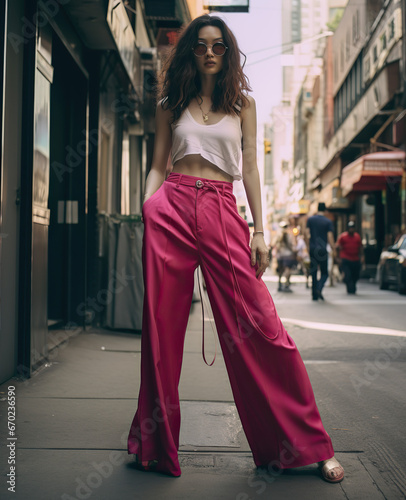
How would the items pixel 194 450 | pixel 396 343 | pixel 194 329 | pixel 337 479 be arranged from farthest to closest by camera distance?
pixel 194 329 → pixel 396 343 → pixel 194 450 → pixel 337 479

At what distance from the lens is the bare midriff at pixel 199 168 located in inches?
119

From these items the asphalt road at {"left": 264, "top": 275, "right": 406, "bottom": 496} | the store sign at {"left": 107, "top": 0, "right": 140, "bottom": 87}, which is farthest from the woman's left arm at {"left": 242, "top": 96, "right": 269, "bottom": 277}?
the store sign at {"left": 107, "top": 0, "right": 140, "bottom": 87}

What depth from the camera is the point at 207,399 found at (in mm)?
4395

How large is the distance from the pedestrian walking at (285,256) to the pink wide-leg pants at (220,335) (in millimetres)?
13508

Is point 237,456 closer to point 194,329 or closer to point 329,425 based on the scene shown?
point 329,425

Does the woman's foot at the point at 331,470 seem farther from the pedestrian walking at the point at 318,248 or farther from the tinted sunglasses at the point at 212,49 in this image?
the pedestrian walking at the point at 318,248

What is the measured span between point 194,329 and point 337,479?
5523mm

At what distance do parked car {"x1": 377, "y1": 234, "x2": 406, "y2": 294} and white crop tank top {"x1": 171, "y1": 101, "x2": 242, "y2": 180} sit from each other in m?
12.2

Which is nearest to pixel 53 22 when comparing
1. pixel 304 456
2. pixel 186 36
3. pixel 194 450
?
pixel 186 36

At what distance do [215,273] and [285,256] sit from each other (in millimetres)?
13897

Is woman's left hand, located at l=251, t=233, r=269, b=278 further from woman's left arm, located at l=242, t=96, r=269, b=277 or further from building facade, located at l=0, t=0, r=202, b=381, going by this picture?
building facade, located at l=0, t=0, r=202, b=381

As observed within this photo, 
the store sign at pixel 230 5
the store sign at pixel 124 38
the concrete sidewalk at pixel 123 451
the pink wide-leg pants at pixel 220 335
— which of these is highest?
the store sign at pixel 230 5

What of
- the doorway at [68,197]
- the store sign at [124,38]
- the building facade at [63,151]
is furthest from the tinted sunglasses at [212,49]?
the doorway at [68,197]

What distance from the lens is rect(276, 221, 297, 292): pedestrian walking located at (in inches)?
652
